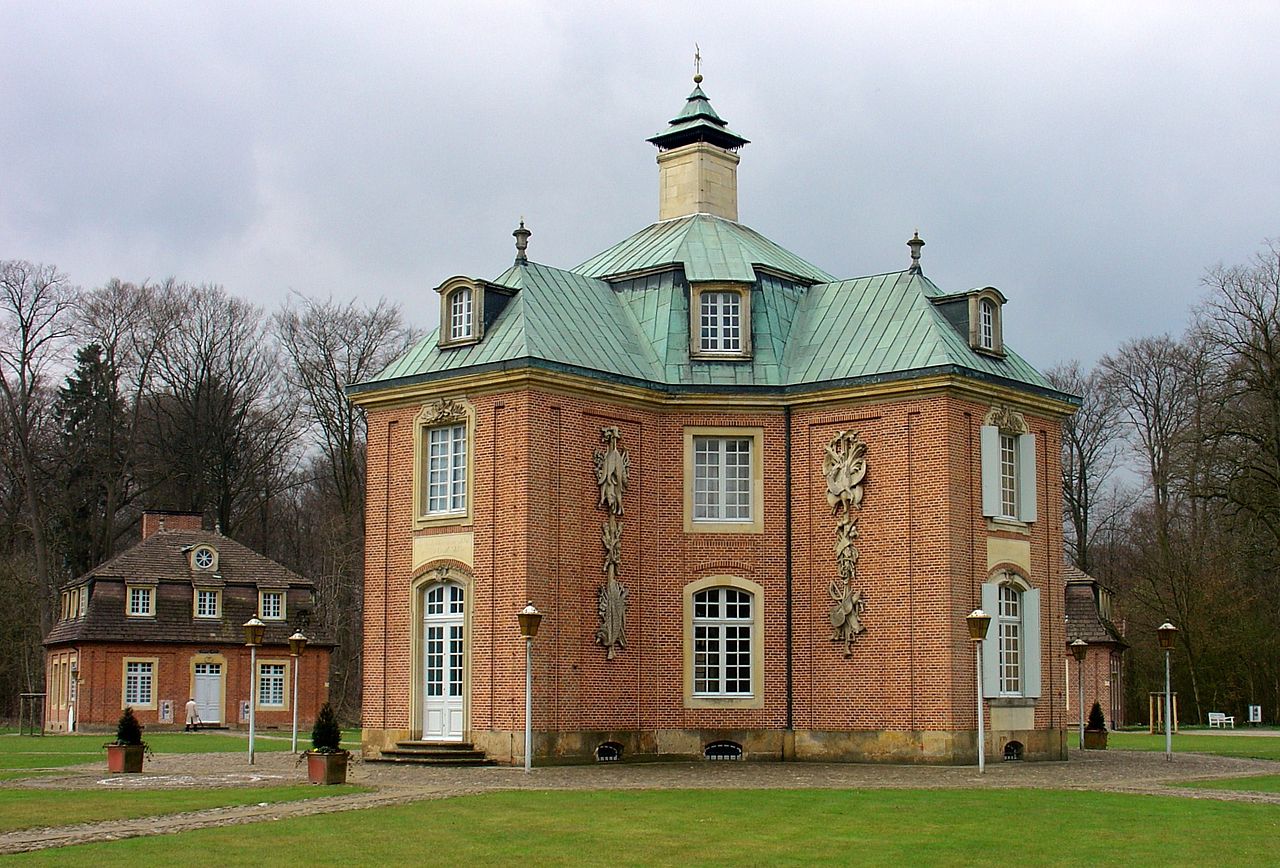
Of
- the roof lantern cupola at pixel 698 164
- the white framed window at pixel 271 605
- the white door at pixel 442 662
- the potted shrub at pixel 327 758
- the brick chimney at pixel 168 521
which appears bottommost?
the potted shrub at pixel 327 758

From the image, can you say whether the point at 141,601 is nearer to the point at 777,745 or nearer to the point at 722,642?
the point at 722,642

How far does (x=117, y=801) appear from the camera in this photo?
798 inches

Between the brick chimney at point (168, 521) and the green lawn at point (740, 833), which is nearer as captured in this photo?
the green lawn at point (740, 833)

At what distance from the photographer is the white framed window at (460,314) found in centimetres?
3095

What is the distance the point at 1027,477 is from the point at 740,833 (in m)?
16.2

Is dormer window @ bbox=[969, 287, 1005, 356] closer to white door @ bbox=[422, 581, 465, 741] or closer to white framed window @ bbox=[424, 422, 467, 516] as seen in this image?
white framed window @ bbox=[424, 422, 467, 516]

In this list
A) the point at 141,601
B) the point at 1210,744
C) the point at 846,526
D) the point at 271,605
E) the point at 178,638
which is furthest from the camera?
the point at 271,605

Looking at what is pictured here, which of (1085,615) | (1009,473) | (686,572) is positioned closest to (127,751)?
(686,572)

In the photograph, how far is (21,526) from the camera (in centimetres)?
5856

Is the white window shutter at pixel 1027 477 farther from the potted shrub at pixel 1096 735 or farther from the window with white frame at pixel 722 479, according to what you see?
the potted shrub at pixel 1096 735

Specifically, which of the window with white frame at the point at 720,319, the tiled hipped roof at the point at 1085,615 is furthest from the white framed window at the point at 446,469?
the tiled hipped roof at the point at 1085,615

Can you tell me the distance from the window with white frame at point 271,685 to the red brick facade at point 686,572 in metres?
23.3

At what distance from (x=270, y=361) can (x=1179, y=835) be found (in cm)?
4825

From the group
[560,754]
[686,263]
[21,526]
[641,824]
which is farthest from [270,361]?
[641,824]
